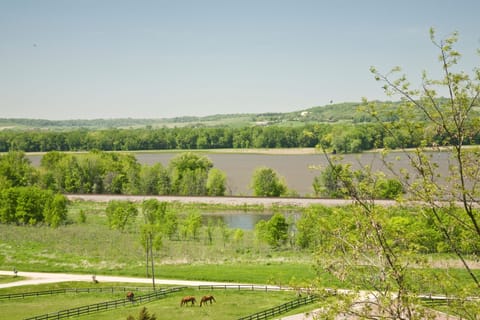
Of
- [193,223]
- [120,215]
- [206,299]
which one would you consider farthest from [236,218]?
[206,299]

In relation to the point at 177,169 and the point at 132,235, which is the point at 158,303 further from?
the point at 177,169

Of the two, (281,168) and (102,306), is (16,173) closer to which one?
(281,168)

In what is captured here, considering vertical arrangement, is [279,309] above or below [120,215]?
above

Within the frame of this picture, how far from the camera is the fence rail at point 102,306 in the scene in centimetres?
2778

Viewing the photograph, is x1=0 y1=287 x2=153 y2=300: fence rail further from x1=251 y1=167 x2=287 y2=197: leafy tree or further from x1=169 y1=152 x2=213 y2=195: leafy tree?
x1=169 y1=152 x2=213 y2=195: leafy tree

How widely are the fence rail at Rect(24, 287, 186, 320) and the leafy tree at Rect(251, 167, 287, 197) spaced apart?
45855 millimetres

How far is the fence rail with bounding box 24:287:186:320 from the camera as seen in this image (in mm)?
27781

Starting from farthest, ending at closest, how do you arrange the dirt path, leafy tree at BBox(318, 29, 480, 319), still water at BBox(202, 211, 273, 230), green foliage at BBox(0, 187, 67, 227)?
still water at BBox(202, 211, 273, 230) → green foliage at BBox(0, 187, 67, 227) → the dirt path → leafy tree at BBox(318, 29, 480, 319)

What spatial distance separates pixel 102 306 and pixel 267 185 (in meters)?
50.8

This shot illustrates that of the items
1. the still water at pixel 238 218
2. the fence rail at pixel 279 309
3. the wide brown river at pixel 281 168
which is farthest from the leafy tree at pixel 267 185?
the fence rail at pixel 279 309

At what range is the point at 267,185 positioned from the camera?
7919 centimetres

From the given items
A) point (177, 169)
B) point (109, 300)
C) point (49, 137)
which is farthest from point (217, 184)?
point (49, 137)

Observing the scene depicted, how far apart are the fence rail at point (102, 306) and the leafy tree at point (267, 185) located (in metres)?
45.9

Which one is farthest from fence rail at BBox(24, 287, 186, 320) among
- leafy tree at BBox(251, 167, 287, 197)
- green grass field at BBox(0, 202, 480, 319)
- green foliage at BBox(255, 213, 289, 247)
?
leafy tree at BBox(251, 167, 287, 197)
